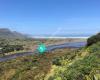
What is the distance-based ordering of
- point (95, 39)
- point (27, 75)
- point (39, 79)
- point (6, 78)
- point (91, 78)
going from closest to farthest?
1. point (91, 78)
2. point (39, 79)
3. point (27, 75)
4. point (6, 78)
5. point (95, 39)

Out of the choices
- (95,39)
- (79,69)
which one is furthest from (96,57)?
(95,39)

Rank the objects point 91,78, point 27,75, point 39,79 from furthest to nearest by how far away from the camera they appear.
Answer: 1. point 27,75
2. point 39,79
3. point 91,78

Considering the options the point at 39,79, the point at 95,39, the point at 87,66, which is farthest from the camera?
the point at 95,39

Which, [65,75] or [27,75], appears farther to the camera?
[27,75]

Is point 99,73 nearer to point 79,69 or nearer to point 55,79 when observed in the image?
point 79,69

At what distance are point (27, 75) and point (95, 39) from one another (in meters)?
12.5

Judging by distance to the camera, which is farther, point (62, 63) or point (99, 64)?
point (62, 63)

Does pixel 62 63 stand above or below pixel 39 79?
above

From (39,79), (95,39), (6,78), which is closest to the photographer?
(39,79)

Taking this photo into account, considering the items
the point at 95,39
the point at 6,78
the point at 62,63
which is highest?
the point at 95,39

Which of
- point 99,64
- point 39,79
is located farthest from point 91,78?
point 39,79

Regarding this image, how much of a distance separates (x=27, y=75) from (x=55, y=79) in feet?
36.6

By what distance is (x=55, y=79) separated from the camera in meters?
14.7

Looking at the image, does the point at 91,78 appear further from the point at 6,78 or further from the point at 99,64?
the point at 6,78
